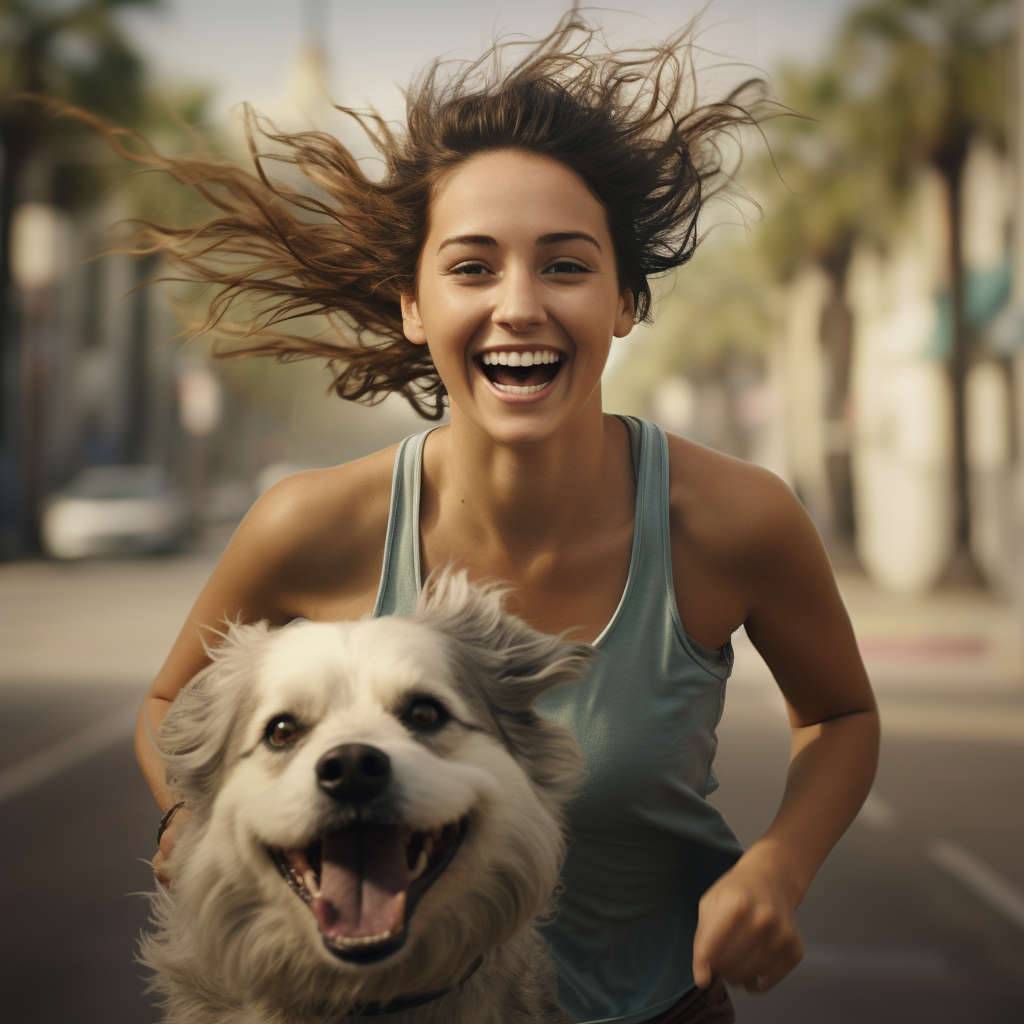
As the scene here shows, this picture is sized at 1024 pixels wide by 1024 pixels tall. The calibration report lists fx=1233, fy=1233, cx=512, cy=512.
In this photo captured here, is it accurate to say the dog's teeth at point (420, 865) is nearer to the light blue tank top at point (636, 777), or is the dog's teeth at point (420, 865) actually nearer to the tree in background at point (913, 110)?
the light blue tank top at point (636, 777)

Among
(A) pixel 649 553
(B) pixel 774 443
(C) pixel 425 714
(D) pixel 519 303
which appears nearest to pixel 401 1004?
(C) pixel 425 714

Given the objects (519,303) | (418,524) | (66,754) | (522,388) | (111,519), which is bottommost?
(66,754)

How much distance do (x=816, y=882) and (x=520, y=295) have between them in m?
5.14

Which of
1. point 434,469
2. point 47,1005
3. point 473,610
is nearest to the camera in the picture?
point 473,610

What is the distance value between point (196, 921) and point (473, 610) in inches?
23.6

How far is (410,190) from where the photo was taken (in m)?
2.18

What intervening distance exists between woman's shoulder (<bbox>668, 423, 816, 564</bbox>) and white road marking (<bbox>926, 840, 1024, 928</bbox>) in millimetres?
4275

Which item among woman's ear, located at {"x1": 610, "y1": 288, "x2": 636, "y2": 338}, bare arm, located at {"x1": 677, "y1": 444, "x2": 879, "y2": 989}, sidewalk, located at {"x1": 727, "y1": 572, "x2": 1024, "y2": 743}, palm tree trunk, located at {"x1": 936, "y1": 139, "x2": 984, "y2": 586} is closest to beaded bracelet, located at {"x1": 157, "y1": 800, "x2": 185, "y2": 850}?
bare arm, located at {"x1": 677, "y1": 444, "x2": 879, "y2": 989}

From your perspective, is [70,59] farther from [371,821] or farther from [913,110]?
[371,821]

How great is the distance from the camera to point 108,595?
18.9 metres

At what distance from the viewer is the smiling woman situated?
2.00 m

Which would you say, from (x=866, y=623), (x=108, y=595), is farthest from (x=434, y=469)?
(x=108, y=595)

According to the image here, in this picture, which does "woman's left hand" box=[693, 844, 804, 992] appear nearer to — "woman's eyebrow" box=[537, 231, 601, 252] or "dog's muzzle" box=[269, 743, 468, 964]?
"dog's muzzle" box=[269, 743, 468, 964]

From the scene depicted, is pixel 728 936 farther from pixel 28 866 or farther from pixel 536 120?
pixel 28 866
